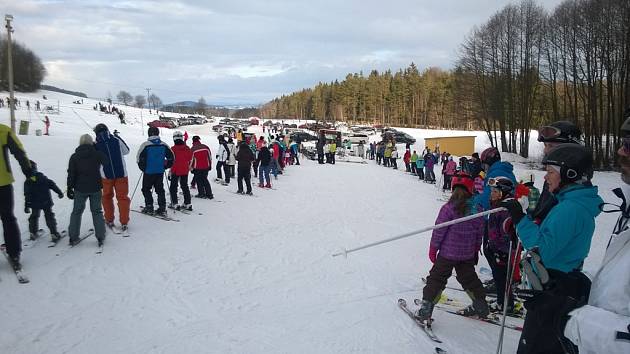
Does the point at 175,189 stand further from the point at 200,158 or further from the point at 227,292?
the point at 227,292

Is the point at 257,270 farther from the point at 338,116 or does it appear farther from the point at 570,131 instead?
the point at 338,116

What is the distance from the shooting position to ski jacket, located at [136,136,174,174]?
8.31m

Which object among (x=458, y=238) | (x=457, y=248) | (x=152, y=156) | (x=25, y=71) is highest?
(x=25, y=71)

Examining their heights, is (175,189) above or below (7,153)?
below

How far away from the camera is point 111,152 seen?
7.34 meters

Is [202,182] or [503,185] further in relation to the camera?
[202,182]

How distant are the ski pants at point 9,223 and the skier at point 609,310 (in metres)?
6.35

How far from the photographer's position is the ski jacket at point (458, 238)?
4297 millimetres

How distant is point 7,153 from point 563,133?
6894 mm

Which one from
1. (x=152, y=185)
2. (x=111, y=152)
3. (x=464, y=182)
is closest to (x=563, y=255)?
(x=464, y=182)

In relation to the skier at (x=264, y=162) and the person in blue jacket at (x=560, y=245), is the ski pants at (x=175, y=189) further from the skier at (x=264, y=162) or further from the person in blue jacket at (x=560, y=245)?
the person in blue jacket at (x=560, y=245)

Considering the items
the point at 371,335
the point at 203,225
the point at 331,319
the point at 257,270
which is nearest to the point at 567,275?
the point at 371,335

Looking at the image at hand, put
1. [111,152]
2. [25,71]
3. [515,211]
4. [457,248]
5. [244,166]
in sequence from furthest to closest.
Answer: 1. [25,71]
2. [244,166]
3. [111,152]
4. [457,248]
5. [515,211]

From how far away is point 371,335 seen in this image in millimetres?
4230
